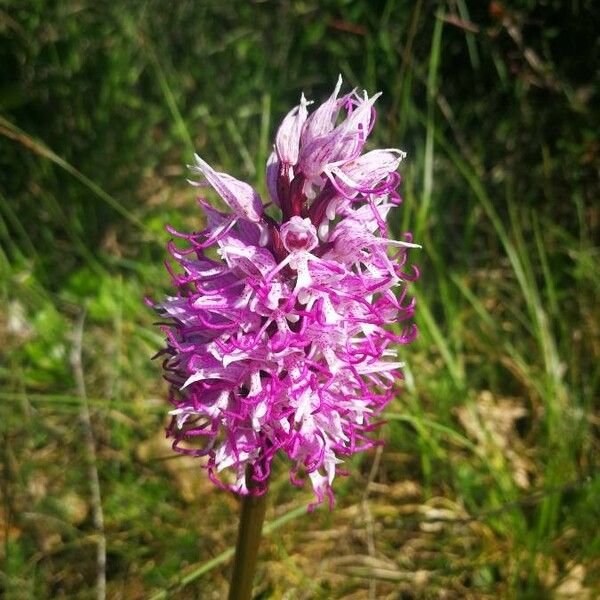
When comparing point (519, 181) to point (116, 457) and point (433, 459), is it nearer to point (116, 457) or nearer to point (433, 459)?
point (433, 459)

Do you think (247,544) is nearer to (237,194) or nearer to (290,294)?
(290,294)

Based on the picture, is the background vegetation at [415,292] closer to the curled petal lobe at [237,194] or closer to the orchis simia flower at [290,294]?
the orchis simia flower at [290,294]

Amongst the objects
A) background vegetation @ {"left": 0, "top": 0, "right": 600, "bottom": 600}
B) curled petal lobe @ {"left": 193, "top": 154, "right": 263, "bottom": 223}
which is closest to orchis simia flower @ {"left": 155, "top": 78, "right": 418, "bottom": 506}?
curled petal lobe @ {"left": 193, "top": 154, "right": 263, "bottom": 223}

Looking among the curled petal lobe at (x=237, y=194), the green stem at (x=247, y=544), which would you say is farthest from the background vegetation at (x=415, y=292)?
the curled petal lobe at (x=237, y=194)

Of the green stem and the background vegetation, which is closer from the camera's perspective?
the green stem

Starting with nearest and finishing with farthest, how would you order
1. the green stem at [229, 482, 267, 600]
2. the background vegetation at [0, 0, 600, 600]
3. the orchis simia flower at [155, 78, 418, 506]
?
the orchis simia flower at [155, 78, 418, 506] < the green stem at [229, 482, 267, 600] < the background vegetation at [0, 0, 600, 600]

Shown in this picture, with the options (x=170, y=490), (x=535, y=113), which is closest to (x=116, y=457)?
(x=170, y=490)

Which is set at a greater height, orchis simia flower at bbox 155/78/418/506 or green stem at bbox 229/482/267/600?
orchis simia flower at bbox 155/78/418/506

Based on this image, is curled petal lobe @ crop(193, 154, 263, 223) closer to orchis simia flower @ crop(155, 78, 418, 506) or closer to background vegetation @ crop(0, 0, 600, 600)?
orchis simia flower @ crop(155, 78, 418, 506)
